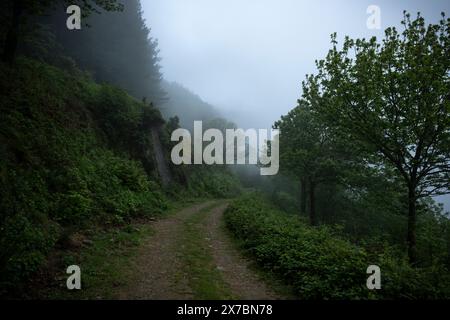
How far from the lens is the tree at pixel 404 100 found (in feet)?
38.5

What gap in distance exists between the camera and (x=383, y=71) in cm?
1288

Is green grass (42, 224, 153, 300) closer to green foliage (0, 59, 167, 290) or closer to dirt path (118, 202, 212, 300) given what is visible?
dirt path (118, 202, 212, 300)

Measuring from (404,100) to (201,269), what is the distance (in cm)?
1187

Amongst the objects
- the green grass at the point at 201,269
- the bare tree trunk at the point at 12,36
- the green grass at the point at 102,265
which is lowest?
the green grass at the point at 201,269

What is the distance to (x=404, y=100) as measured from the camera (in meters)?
12.4

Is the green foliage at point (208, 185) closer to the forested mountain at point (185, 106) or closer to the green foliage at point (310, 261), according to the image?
the green foliage at point (310, 261)

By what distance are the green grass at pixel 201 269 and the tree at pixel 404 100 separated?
992cm

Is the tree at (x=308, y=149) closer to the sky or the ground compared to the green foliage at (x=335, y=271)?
closer to the sky

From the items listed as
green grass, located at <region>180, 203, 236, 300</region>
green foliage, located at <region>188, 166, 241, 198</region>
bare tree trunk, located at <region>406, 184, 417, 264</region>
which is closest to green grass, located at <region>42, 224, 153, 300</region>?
green grass, located at <region>180, 203, 236, 300</region>

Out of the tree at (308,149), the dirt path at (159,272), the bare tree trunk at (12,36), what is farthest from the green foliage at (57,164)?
the tree at (308,149)

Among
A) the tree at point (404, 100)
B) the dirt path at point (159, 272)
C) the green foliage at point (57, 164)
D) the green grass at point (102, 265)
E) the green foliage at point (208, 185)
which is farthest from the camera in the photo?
the green foliage at point (208, 185)
